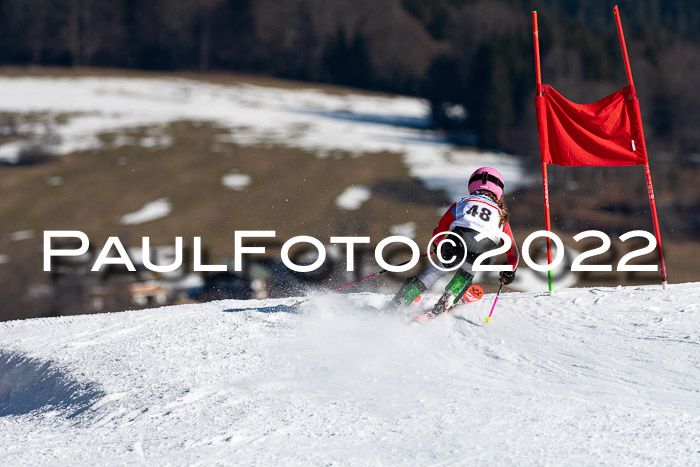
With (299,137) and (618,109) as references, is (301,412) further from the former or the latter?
(299,137)

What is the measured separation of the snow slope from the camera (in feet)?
15.4

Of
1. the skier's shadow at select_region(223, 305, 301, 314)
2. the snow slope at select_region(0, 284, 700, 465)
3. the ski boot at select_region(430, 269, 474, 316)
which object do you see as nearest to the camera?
the snow slope at select_region(0, 284, 700, 465)

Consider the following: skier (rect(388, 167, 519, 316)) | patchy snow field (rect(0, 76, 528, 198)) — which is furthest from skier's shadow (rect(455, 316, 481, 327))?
patchy snow field (rect(0, 76, 528, 198))

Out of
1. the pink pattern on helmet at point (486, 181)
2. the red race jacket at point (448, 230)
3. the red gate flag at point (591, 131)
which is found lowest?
the red race jacket at point (448, 230)

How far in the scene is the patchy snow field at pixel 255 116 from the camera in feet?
180

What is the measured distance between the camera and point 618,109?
8.52 m

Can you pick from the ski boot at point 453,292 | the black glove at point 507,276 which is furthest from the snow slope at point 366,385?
the black glove at point 507,276

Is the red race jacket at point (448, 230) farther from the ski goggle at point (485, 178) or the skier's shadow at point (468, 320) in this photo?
the skier's shadow at point (468, 320)

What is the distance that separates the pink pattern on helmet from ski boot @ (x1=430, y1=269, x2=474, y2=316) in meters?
0.82

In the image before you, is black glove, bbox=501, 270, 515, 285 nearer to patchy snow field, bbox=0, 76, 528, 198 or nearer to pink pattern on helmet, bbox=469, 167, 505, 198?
pink pattern on helmet, bbox=469, 167, 505, 198

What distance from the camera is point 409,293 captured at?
7520 millimetres

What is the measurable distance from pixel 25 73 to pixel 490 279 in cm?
7845

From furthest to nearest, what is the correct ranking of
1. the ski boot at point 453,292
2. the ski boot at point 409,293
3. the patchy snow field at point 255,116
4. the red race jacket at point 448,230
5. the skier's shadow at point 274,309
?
the patchy snow field at point 255,116 → the skier's shadow at point 274,309 → the red race jacket at point 448,230 → the ski boot at point 409,293 → the ski boot at point 453,292

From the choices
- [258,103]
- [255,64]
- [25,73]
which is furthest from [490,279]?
[255,64]
